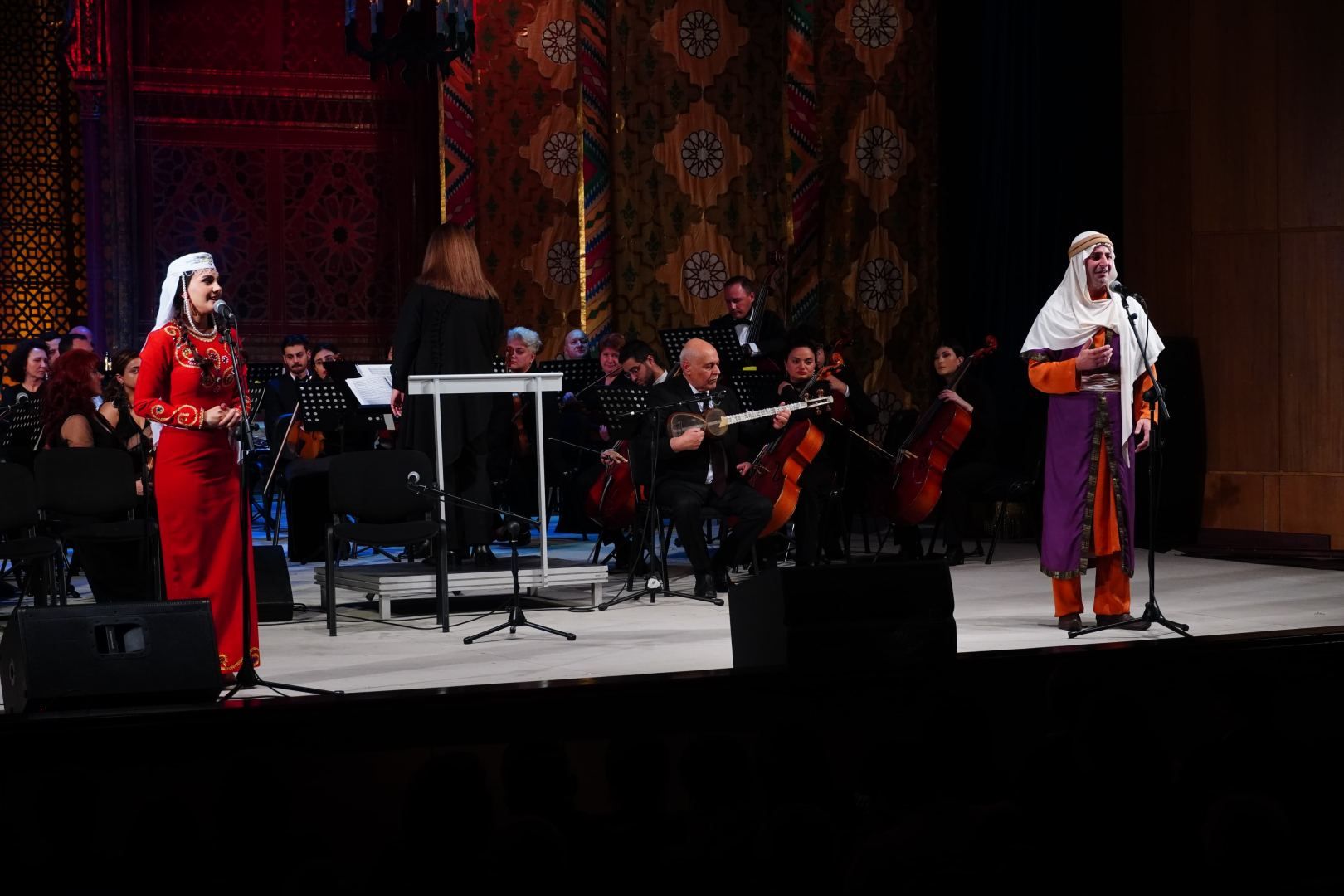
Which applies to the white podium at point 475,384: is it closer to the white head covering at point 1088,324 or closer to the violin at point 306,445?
the white head covering at point 1088,324

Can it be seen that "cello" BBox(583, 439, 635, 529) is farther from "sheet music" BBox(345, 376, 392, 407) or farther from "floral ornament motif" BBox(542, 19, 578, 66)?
"floral ornament motif" BBox(542, 19, 578, 66)

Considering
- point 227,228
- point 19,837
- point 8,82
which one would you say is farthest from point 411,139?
point 19,837

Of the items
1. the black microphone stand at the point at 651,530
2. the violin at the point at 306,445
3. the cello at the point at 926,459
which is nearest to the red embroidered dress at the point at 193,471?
the black microphone stand at the point at 651,530

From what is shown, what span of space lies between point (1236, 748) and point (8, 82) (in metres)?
10.8

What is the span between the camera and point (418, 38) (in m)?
8.56

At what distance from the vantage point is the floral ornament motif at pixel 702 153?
1114cm

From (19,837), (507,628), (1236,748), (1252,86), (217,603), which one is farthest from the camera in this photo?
(1252,86)

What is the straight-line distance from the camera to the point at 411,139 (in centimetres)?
1152

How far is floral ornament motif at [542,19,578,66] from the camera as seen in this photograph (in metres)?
11.1

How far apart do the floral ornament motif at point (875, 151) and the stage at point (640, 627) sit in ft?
13.2

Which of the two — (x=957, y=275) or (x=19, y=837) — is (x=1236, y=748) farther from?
(x=957, y=275)

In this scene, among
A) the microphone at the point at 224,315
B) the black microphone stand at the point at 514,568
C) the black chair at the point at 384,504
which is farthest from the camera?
the black chair at the point at 384,504

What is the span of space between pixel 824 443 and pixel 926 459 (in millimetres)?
549

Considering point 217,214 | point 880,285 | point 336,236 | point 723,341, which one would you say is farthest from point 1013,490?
point 217,214
